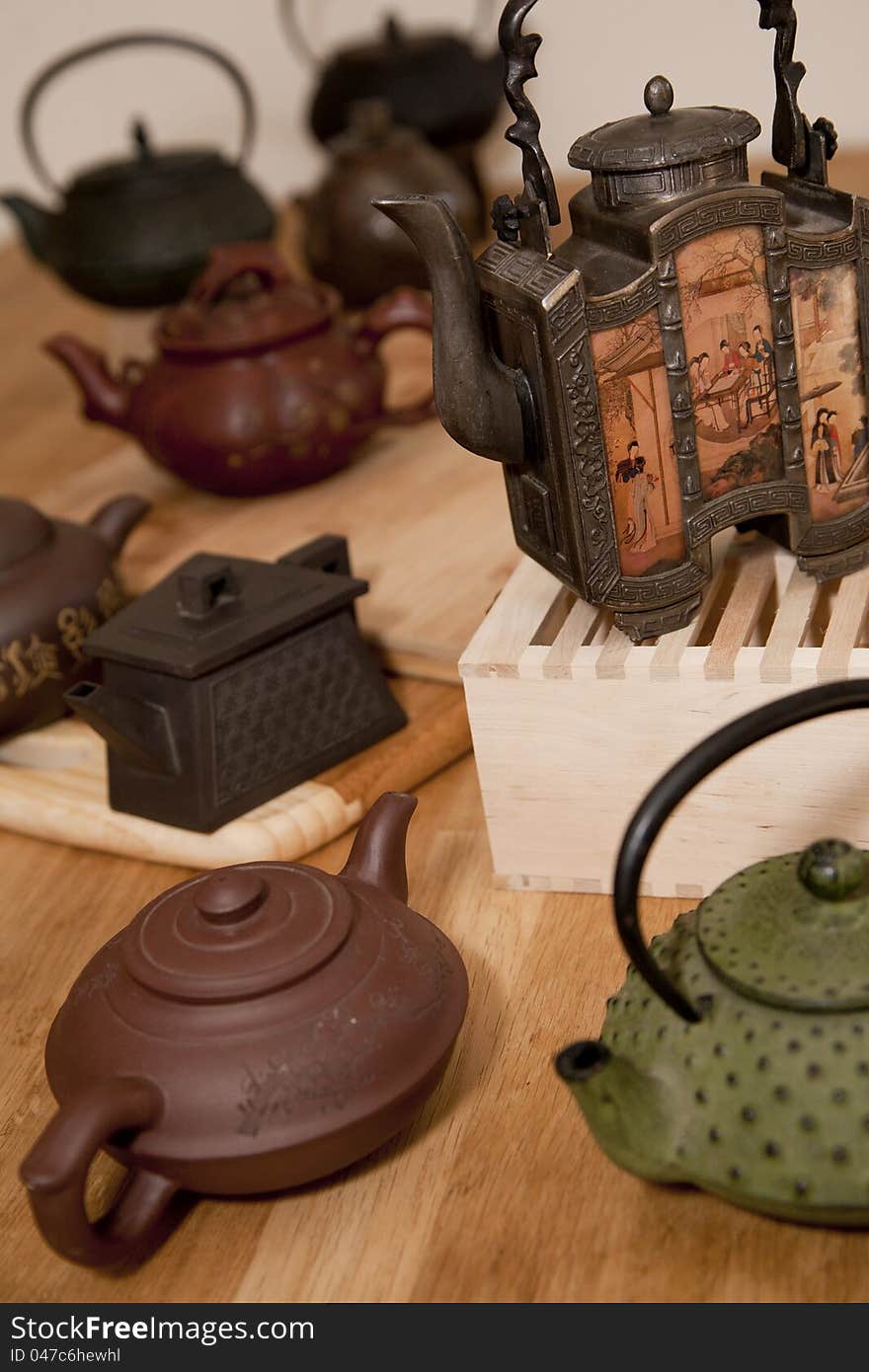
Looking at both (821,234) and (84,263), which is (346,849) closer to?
(821,234)

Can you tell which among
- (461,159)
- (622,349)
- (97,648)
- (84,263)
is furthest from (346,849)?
(461,159)

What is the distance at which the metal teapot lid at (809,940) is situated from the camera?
2.46 feet

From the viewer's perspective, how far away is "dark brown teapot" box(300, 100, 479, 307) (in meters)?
2.21

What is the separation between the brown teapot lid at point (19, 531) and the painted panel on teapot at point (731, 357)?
638mm

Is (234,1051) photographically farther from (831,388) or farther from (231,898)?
(831,388)

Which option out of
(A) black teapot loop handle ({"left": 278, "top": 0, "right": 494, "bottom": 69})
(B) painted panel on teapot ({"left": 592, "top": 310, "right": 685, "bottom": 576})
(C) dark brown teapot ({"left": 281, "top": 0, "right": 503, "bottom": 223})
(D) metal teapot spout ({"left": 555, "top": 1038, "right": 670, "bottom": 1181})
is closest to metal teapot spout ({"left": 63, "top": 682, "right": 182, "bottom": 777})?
(B) painted panel on teapot ({"left": 592, "top": 310, "right": 685, "bottom": 576})

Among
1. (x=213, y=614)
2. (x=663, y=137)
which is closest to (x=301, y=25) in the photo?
(x=213, y=614)

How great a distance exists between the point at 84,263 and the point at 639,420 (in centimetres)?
136

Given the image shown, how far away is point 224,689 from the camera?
1177mm

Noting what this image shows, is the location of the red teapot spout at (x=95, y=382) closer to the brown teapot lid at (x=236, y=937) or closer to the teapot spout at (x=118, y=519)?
the teapot spout at (x=118, y=519)

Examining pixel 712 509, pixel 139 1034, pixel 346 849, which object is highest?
pixel 712 509

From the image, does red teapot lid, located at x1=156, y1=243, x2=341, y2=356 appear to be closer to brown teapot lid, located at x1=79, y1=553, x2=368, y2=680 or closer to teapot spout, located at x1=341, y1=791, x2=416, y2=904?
brown teapot lid, located at x1=79, y1=553, x2=368, y2=680

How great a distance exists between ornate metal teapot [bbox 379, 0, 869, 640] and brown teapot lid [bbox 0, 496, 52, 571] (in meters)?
0.50

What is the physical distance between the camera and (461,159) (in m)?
2.61
